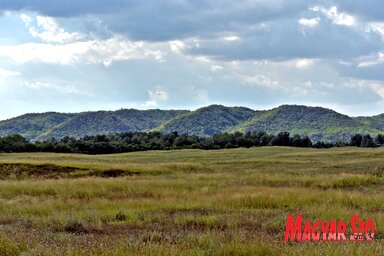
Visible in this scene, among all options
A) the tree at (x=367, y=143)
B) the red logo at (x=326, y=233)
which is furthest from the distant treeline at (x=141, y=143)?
the red logo at (x=326, y=233)

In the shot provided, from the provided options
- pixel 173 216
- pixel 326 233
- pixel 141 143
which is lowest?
pixel 173 216

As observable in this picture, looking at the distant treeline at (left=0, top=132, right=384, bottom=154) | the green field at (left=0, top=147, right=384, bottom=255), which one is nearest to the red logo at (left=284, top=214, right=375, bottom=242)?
the green field at (left=0, top=147, right=384, bottom=255)

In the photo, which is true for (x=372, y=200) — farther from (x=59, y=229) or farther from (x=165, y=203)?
(x=59, y=229)

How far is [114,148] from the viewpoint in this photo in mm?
103312

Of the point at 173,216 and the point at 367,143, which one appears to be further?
the point at 367,143

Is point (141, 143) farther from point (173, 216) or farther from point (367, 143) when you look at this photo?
point (173, 216)

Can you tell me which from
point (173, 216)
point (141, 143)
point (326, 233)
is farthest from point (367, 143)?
point (326, 233)

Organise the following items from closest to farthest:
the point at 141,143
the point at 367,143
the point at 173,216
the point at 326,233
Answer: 1. the point at 326,233
2. the point at 173,216
3. the point at 141,143
4. the point at 367,143

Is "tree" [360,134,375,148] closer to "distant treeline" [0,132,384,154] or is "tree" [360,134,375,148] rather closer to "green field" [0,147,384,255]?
"distant treeline" [0,132,384,154]

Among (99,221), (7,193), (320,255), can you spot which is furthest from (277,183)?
(320,255)

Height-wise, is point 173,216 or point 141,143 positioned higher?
point 141,143

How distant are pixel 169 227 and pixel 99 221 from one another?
201cm

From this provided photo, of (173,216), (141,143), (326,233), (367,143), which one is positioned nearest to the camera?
(326,233)

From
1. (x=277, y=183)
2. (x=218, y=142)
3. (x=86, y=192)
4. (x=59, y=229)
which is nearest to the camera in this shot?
(x=59, y=229)
